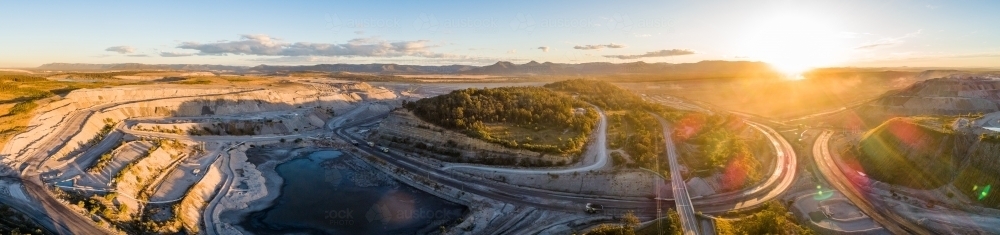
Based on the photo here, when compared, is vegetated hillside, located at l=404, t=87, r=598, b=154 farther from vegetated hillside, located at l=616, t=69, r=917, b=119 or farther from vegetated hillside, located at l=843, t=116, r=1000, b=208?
vegetated hillside, located at l=616, t=69, r=917, b=119

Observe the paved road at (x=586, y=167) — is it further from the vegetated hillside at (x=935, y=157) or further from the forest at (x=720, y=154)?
the vegetated hillside at (x=935, y=157)

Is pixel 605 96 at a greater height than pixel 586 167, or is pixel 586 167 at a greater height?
pixel 605 96

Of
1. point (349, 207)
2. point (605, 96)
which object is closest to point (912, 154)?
point (605, 96)

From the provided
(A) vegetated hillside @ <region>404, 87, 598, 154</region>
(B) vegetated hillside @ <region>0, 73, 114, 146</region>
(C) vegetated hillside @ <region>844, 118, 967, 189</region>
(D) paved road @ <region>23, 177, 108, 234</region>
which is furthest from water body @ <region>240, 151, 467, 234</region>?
(C) vegetated hillside @ <region>844, 118, 967, 189</region>

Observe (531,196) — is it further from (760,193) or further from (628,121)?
(628,121)

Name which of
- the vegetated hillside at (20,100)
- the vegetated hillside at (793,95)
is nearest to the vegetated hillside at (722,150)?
the vegetated hillside at (793,95)

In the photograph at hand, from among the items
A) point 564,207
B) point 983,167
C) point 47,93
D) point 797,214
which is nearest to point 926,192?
point 983,167
